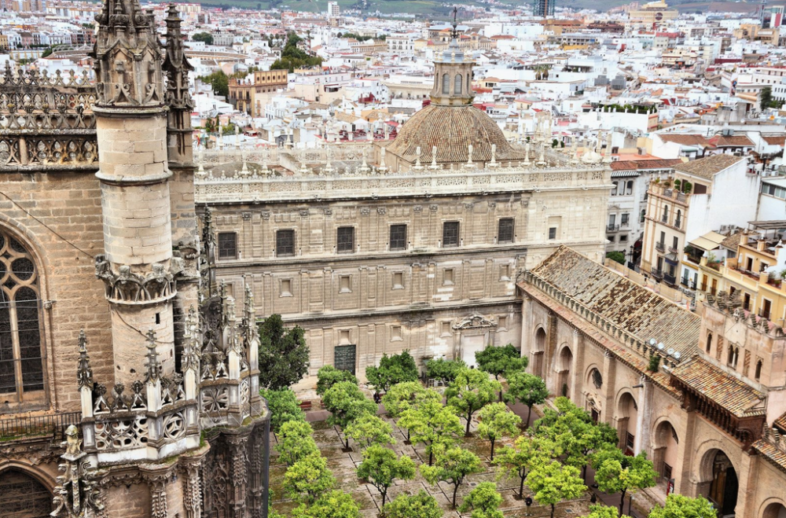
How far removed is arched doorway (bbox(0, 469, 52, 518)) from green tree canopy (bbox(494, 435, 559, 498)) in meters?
22.8

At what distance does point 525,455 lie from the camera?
3684cm

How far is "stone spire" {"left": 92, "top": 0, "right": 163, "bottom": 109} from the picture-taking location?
1507 centimetres

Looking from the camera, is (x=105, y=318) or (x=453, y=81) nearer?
(x=105, y=318)

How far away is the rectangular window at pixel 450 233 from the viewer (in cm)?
5078

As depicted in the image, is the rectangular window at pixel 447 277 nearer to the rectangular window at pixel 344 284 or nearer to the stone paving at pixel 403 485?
the rectangular window at pixel 344 284

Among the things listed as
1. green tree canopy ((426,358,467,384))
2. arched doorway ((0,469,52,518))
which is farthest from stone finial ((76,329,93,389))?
green tree canopy ((426,358,467,384))

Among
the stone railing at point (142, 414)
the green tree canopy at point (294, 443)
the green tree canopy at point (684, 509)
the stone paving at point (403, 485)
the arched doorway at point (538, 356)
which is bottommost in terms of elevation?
the stone paving at point (403, 485)

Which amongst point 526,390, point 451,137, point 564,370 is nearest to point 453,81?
point 451,137

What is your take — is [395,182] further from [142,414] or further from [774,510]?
[142,414]

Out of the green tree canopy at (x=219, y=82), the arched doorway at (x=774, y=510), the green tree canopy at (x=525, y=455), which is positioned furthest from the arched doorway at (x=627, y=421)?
the green tree canopy at (x=219, y=82)

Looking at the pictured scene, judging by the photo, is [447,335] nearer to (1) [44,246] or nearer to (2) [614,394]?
(2) [614,394]

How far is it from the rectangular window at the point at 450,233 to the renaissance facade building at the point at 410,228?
0.21 ft

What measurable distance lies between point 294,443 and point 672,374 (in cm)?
1523

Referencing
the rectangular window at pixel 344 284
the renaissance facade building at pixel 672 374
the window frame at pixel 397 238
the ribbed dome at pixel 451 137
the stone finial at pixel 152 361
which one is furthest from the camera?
the ribbed dome at pixel 451 137
